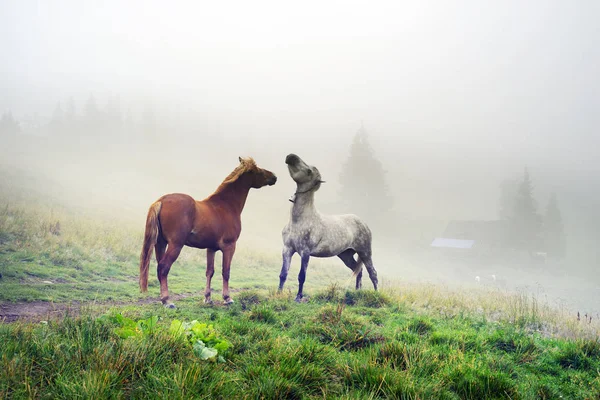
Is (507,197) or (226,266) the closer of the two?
(226,266)

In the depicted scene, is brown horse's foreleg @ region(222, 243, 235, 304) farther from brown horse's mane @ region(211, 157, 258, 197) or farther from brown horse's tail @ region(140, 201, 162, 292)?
brown horse's tail @ region(140, 201, 162, 292)

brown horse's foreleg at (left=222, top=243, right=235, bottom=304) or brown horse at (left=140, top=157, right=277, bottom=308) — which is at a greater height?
brown horse at (left=140, top=157, right=277, bottom=308)

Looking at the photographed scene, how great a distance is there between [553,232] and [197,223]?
5719 centimetres

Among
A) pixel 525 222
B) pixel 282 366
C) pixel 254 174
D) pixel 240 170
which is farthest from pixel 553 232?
pixel 282 366

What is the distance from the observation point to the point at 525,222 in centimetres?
4644

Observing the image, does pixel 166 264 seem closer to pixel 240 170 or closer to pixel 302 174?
pixel 240 170

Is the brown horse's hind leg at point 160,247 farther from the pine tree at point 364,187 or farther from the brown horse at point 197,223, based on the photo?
the pine tree at point 364,187

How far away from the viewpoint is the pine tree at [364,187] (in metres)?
44.2

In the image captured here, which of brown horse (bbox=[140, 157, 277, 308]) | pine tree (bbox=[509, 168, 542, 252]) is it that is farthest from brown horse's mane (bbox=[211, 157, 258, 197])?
pine tree (bbox=[509, 168, 542, 252])

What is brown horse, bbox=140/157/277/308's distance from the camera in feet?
21.4

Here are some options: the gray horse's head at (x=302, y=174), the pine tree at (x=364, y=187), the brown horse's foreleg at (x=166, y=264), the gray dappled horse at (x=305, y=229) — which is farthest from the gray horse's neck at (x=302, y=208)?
the pine tree at (x=364, y=187)

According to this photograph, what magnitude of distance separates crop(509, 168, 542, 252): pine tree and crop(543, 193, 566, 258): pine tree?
2391 mm

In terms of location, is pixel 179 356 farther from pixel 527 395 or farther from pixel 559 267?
pixel 559 267

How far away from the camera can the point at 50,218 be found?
12.6 meters
